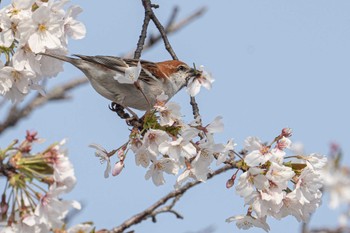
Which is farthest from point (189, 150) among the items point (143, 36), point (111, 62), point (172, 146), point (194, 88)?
point (143, 36)

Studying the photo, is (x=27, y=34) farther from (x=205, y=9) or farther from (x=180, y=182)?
(x=205, y=9)

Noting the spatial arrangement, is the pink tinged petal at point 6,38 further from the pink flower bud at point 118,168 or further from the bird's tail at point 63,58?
the pink flower bud at point 118,168

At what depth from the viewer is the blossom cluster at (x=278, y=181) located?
5.00 m

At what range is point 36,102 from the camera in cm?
817

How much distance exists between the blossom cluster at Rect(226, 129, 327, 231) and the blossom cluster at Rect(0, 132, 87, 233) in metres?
1.41

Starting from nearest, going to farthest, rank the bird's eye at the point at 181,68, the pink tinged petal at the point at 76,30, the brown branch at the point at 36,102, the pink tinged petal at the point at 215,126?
the pink tinged petal at the point at 215,126 → the pink tinged petal at the point at 76,30 → the bird's eye at the point at 181,68 → the brown branch at the point at 36,102

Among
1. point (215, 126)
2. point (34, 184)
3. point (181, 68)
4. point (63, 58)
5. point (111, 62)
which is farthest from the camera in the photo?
point (181, 68)

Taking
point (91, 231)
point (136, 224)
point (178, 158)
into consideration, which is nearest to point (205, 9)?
point (136, 224)

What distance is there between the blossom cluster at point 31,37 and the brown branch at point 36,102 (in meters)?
1.37

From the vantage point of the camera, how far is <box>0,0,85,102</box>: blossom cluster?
4.93 m

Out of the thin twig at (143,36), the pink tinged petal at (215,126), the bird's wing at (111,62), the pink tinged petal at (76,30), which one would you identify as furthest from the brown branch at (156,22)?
the pink tinged petal at (215,126)

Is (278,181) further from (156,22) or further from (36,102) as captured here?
(36,102)

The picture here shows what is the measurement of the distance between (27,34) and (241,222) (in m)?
1.87

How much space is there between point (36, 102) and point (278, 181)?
3797 mm
